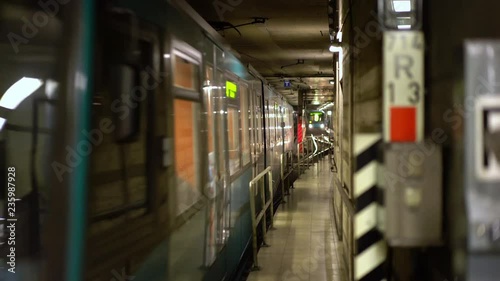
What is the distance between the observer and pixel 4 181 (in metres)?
2.03

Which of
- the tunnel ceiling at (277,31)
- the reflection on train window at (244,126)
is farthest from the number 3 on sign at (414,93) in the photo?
the tunnel ceiling at (277,31)

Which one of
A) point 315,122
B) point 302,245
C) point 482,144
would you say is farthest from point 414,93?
point 315,122

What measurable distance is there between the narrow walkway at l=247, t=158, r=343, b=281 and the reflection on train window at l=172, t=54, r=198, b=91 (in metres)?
3.07

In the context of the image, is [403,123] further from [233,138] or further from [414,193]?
[233,138]

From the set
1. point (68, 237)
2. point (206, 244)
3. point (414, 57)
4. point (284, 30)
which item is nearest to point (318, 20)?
point (284, 30)

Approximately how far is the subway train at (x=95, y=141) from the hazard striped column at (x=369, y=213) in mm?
1086

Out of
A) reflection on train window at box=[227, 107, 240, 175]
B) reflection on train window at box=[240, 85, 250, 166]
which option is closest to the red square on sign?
reflection on train window at box=[227, 107, 240, 175]

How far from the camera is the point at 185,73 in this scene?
3.45 m

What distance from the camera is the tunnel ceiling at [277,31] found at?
955cm

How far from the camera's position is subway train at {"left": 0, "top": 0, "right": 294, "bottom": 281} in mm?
1991

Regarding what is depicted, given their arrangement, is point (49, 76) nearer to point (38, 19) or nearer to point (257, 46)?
point (38, 19)

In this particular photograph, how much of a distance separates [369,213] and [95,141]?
67.5 inches

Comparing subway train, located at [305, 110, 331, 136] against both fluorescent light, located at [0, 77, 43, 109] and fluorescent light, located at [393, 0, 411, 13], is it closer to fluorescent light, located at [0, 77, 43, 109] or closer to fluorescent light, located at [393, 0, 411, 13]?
fluorescent light, located at [393, 0, 411, 13]

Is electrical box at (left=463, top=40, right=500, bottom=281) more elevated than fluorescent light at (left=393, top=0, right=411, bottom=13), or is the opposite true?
fluorescent light at (left=393, top=0, right=411, bottom=13)
